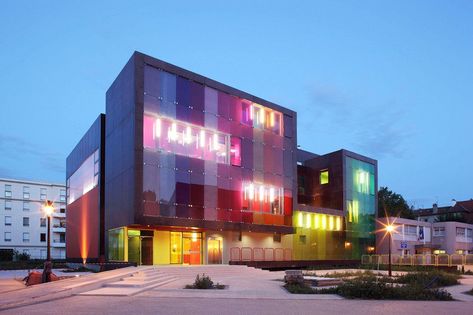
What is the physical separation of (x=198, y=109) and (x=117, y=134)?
19.5 feet

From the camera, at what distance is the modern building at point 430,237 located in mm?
64250

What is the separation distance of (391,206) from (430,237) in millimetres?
20042

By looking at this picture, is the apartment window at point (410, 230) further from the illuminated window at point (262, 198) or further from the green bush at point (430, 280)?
the green bush at point (430, 280)

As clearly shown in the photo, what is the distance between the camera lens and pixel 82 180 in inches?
1930

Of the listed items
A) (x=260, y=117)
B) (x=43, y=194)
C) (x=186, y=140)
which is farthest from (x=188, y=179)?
Result: (x=43, y=194)

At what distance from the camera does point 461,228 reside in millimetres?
79625

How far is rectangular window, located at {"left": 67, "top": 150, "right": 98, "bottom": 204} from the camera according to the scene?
44750mm

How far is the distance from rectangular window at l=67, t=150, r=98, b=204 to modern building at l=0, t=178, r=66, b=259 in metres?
45.8

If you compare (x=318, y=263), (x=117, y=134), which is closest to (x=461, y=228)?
(x=318, y=263)

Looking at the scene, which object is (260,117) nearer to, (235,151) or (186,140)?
(235,151)

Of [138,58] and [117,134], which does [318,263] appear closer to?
[117,134]

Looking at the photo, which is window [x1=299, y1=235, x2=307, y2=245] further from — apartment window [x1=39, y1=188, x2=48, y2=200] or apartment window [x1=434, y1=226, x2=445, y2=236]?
apartment window [x1=39, y1=188, x2=48, y2=200]

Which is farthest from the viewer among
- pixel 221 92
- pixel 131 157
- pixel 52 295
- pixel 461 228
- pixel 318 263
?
pixel 461 228

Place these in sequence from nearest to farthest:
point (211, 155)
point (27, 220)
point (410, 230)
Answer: point (211, 155), point (410, 230), point (27, 220)
